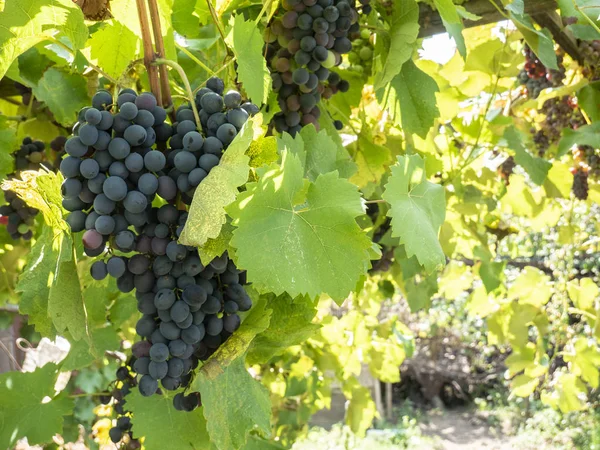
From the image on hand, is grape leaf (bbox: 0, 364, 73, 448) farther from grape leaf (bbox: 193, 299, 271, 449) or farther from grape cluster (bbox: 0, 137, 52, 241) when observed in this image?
grape leaf (bbox: 193, 299, 271, 449)

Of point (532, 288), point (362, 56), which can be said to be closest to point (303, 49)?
point (362, 56)

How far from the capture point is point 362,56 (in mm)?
1625

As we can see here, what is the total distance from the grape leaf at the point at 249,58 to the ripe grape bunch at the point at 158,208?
0.19 ft

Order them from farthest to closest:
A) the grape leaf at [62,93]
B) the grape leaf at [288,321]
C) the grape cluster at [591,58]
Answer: the grape cluster at [591,58] < the grape leaf at [62,93] < the grape leaf at [288,321]

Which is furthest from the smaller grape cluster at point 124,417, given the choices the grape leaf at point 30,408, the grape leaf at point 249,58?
the grape leaf at point 249,58

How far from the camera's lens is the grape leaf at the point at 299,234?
0.76 meters

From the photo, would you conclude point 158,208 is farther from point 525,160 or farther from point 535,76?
point 535,76

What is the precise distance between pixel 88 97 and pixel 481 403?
354 inches

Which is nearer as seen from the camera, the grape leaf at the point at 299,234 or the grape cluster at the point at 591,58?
the grape leaf at the point at 299,234

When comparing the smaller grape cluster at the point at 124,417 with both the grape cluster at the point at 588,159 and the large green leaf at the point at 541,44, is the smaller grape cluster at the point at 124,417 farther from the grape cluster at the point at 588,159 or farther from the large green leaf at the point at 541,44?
the grape cluster at the point at 588,159

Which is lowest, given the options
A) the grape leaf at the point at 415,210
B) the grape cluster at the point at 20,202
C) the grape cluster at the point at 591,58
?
the grape cluster at the point at 20,202

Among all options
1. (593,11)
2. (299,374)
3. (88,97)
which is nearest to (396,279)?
(299,374)

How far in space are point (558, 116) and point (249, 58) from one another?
66.6 inches

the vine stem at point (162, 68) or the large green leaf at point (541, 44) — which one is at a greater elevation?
the vine stem at point (162, 68)
